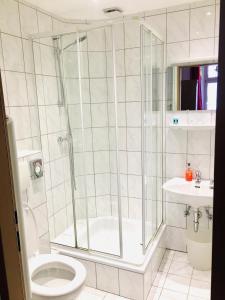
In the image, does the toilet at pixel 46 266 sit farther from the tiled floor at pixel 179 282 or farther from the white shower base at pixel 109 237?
the tiled floor at pixel 179 282

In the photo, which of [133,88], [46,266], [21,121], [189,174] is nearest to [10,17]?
[21,121]

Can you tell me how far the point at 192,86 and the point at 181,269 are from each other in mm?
1723

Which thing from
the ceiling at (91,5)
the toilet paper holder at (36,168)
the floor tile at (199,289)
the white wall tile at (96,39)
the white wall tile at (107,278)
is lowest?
the floor tile at (199,289)

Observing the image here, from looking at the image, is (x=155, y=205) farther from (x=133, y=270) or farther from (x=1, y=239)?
(x=1, y=239)

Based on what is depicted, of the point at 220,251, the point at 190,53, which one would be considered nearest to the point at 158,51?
the point at 190,53

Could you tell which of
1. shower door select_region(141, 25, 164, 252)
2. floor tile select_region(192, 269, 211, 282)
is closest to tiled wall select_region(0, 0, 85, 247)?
shower door select_region(141, 25, 164, 252)

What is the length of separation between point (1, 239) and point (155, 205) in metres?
1.93

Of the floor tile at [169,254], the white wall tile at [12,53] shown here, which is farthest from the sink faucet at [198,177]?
the white wall tile at [12,53]

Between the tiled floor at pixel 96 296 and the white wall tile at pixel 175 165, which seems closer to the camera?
the tiled floor at pixel 96 296

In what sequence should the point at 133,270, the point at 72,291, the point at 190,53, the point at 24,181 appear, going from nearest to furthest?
the point at 72,291
the point at 24,181
the point at 133,270
the point at 190,53

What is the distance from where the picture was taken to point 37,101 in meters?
2.28

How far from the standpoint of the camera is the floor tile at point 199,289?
212 cm

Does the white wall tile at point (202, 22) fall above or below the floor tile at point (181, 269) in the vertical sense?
above

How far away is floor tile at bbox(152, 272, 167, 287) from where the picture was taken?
2260 millimetres
